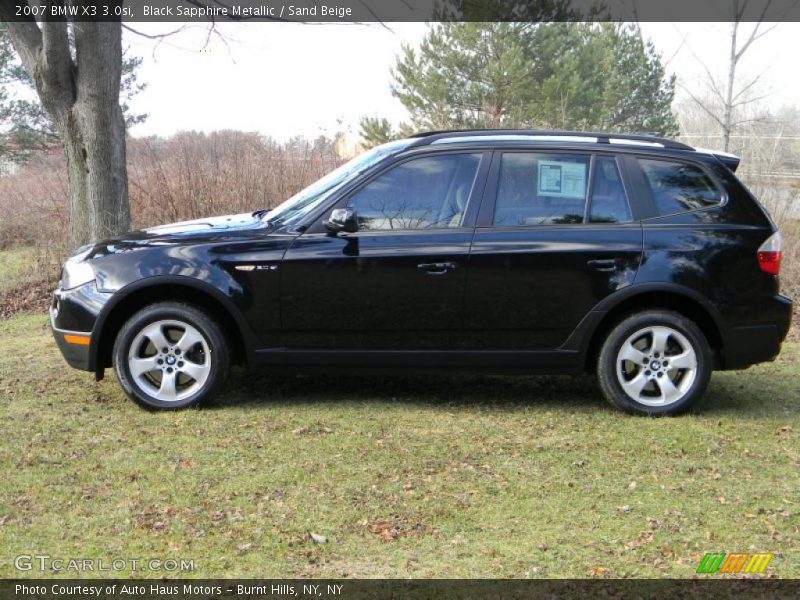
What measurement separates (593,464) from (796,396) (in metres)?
2.49

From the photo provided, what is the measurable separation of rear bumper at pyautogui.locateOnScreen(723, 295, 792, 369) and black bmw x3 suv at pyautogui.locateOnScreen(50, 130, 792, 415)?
1 cm

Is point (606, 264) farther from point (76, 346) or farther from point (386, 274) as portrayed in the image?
point (76, 346)

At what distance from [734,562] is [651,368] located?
2306 millimetres

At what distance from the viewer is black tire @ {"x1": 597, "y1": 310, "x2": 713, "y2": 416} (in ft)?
20.8

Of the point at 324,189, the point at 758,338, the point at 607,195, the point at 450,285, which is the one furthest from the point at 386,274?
the point at 758,338

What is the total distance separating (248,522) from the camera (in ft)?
15.1

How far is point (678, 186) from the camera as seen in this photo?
6.53 meters

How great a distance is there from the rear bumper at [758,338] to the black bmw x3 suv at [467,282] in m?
0.01

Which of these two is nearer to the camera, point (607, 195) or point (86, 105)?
point (607, 195)

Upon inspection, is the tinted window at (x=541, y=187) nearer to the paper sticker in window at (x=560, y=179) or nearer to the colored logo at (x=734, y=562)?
the paper sticker in window at (x=560, y=179)

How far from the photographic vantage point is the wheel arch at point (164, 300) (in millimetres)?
6305

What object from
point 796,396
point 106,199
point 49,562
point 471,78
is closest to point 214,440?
point 49,562

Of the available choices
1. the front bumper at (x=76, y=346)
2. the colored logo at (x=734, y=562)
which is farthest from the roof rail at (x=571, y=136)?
the colored logo at (x=734, y=562)

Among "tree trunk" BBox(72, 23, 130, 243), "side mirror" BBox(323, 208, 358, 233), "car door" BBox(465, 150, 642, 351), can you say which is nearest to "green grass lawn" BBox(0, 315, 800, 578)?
"car door" BBox(465, 150, 642, 351)
